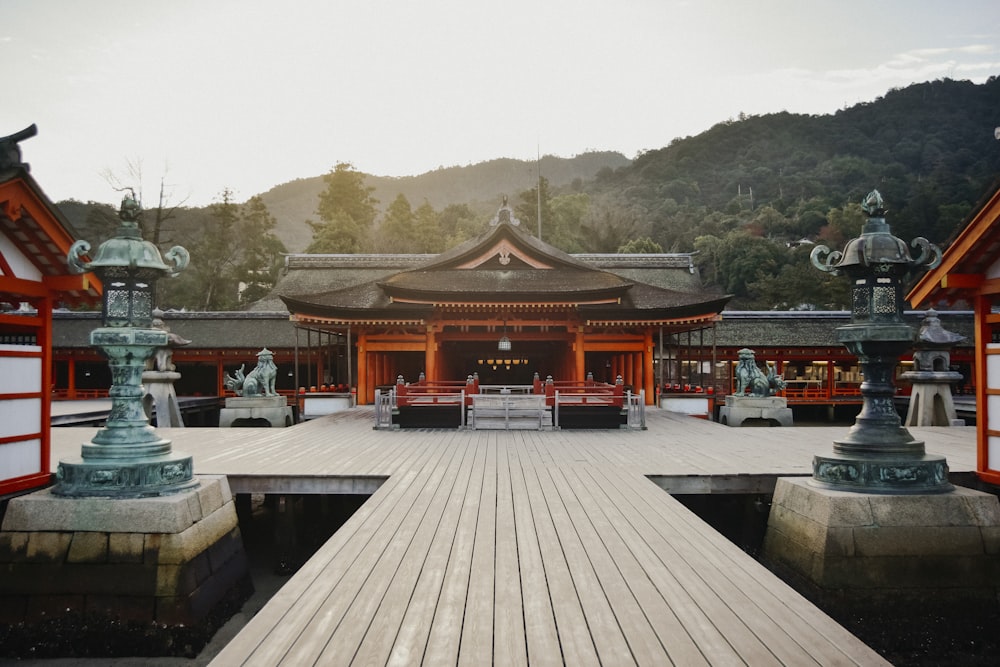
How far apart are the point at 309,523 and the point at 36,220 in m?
7.89

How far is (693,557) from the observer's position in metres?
6.08

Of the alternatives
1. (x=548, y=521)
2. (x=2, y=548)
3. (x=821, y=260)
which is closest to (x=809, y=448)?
(x=821, y=260)

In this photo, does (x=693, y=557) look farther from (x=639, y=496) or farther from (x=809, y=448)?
(x=809, y=448)

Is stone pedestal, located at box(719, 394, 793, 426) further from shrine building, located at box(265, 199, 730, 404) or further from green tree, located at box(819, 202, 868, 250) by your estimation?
green tree, located at box(819, 202, 868, 250)

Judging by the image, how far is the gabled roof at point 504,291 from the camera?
19.6 m

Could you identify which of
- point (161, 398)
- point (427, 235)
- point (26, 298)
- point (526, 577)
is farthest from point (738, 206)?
point (526, 577)

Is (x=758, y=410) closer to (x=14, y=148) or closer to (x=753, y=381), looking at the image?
(x=753, y=381)

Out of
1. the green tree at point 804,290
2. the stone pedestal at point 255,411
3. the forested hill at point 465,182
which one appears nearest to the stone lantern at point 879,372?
the stone pedestal at point 255,411

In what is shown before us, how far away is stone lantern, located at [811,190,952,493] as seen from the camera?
7.57 meters

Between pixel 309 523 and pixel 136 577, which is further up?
pixel 136 577

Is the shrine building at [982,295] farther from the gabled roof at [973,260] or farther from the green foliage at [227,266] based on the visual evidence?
the green foliage at [227,266]

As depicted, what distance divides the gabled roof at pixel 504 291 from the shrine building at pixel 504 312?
0.11ft

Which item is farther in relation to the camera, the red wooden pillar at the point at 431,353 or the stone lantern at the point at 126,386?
the red wooden pillar at the point at 431,353

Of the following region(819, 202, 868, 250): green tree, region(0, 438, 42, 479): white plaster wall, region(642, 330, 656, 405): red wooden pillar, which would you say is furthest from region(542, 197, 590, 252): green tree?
region(0, 438, 42, 479): white plaster wall
